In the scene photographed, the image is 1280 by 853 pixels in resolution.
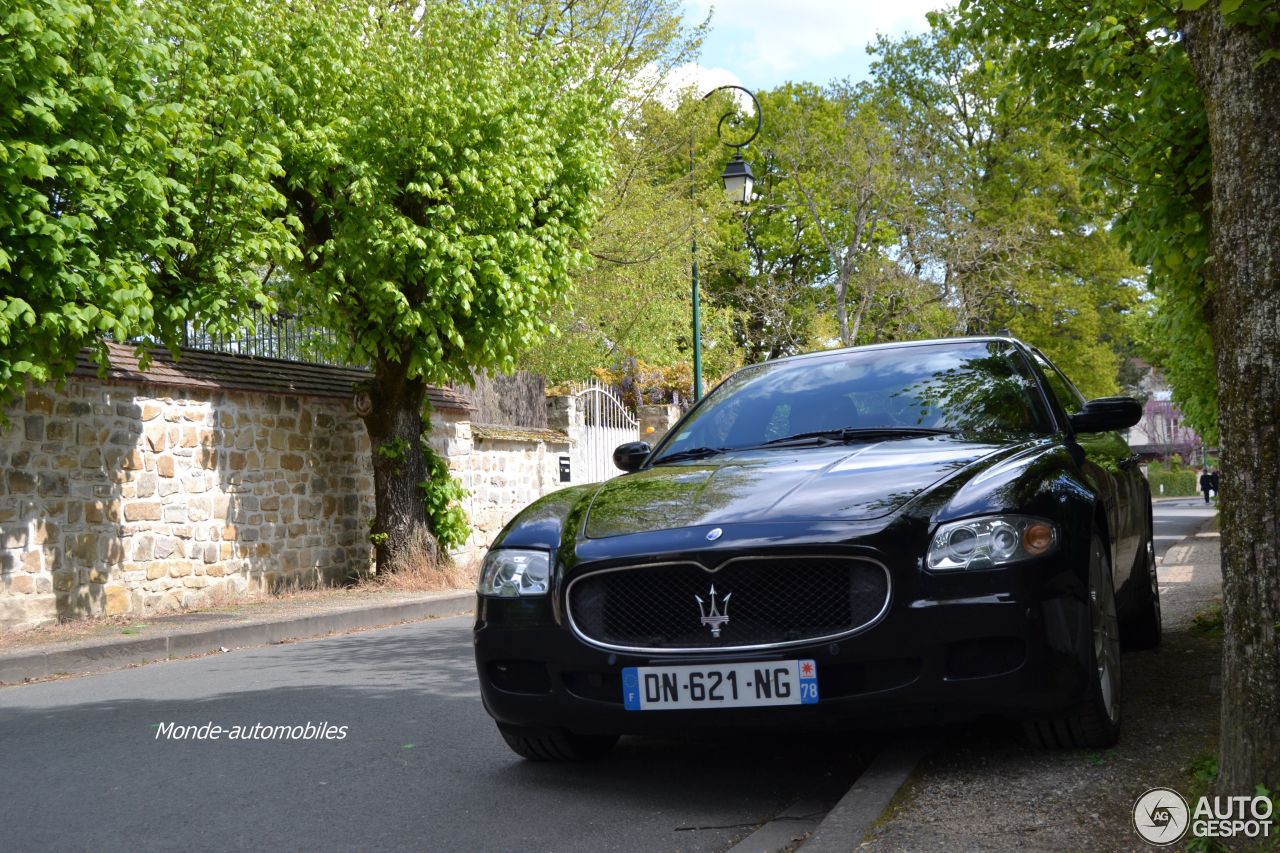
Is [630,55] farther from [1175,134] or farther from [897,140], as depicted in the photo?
[1175,134]

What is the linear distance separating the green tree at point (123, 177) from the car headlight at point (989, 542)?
23.9 ft

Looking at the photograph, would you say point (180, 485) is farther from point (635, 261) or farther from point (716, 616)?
point (635, 261)

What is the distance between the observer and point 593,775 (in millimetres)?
5117

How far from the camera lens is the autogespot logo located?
3488 millimetres

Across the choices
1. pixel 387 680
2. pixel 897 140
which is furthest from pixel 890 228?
pixel 387 680

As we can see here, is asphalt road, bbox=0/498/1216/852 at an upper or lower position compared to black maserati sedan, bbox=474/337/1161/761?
lower

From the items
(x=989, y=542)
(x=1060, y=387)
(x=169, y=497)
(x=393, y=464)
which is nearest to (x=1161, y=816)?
(x=989, y=542)

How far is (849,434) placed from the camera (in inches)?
214

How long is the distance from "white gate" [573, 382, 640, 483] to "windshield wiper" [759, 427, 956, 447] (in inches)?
Result: 679

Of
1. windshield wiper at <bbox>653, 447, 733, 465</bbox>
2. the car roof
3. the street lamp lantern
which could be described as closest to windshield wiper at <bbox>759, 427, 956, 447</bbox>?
windshield wiper at <bbox>653, 447, 733, 465</bbox>

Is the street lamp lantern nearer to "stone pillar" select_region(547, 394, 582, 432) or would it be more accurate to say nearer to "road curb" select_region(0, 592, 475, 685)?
"stone pillar" select_region(547, 394, 582, 432)

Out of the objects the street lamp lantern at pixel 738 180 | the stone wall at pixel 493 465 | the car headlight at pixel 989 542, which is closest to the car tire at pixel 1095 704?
the car headlight at pixel 989 542

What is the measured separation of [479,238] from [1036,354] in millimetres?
8383

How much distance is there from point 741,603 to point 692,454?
147 centimetres
